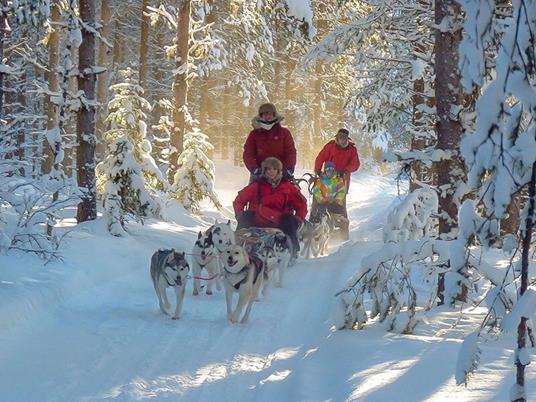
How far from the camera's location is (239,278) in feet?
22.8

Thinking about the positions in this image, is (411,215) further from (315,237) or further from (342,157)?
(342,157)

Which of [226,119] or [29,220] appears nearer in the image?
[29,220]

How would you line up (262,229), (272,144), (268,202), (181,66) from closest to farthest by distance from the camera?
1. (262,229)
2. (268,202)
3. (272,144)
4. (181,66)

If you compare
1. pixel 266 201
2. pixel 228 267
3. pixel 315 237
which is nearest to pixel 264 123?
pixel 266 201

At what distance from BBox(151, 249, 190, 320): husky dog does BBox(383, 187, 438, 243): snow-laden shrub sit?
249 cm

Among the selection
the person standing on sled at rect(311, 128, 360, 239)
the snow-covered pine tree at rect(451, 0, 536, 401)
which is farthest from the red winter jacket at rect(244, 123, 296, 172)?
the snow-covered pine tree at rect(451, 0, 536, 401)

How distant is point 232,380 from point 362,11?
71.0ft

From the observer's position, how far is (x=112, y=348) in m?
5.62

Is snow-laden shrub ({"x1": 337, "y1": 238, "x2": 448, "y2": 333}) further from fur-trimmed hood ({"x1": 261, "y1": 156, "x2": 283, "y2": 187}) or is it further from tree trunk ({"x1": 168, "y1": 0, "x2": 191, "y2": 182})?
tree trunk ({"x1": 168, "y1": 0, "x2": 191, "y2": 182})

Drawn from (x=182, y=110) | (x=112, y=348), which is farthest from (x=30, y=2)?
(x=182, y=110)

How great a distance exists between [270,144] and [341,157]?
3.02 m

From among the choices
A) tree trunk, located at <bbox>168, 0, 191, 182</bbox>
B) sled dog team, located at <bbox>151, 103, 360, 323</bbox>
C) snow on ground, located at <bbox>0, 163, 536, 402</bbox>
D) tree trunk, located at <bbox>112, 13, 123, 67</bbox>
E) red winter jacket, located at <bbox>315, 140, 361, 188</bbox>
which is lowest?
snow on ground, located at <bbox>0, 163, 536, 402</bbox>

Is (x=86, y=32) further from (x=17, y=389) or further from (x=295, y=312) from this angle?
(x=17, y=389)

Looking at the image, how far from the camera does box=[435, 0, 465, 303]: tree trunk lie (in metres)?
5.95
